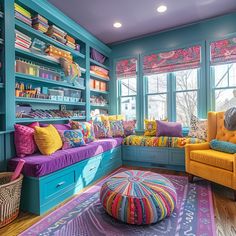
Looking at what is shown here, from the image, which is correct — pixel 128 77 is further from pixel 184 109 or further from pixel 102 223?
pixel 102 223

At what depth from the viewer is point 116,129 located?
3727 mm

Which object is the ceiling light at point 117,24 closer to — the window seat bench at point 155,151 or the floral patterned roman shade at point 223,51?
the floral patterned roman shade at point 223,51

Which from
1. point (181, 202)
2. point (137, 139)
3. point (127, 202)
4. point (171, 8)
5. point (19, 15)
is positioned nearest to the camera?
point (127, 202)

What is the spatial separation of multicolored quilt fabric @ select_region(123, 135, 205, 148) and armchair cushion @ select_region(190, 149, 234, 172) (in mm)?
470

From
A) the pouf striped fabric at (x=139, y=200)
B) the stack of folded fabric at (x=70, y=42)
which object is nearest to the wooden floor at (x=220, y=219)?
the pouf striped fabric at (x=139, y=200)

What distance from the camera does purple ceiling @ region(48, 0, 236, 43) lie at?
8.87 ft

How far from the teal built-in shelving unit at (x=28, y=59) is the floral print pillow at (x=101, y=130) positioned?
0.93ft

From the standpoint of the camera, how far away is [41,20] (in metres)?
2.58

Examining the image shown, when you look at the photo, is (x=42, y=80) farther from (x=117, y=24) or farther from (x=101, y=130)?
(x=117, y=24)

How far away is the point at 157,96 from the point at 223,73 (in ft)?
4.38

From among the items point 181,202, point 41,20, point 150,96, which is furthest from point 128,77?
point 181,202

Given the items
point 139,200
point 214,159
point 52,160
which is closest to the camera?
point 139,200

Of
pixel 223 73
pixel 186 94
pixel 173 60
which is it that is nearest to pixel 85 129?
pixel 186 94

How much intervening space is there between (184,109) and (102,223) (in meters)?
2.83
